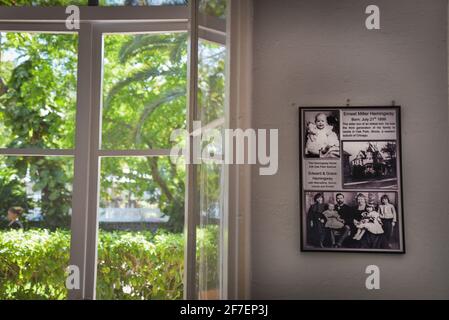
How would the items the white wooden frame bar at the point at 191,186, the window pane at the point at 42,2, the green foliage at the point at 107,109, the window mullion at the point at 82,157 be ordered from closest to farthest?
1. the white wooden frame bar at the point at 191,186
2. the window mullion at the point at 82,157
3. the window pane at the point at 42,2
4. the green foliage at the point at 107,109

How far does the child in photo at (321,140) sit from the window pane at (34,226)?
4.37 ft

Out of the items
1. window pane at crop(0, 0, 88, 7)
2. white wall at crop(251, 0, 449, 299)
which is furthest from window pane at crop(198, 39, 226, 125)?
window pane at crop(0, 0, 88, 7)

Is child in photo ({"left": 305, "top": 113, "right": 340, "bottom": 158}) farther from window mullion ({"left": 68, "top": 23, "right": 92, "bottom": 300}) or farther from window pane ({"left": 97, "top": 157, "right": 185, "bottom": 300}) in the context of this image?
window mullion ({"left": 68, "top": 23, "right": 92, "bottom": 300})

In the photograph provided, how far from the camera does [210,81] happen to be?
133 centimetres

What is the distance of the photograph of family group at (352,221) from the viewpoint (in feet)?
5.06

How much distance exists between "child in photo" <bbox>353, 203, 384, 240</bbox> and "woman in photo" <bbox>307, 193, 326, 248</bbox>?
0.13 meters

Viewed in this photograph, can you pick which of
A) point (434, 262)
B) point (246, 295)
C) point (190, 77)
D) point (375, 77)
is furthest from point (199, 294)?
point (375, 77)

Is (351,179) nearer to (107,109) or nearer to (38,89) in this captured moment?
(107,109)

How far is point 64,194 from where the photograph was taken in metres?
2.25

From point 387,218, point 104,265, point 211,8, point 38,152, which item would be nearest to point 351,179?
point 387,218

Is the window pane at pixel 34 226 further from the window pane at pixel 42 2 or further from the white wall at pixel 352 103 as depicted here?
the white wall at pixel 352 103

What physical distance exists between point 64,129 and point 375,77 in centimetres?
165

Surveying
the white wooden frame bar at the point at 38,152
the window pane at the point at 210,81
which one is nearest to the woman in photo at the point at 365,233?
the window pane at the point at 210,81

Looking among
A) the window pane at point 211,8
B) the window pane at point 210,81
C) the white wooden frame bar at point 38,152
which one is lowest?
the white wooden frame bar at point 38,152
